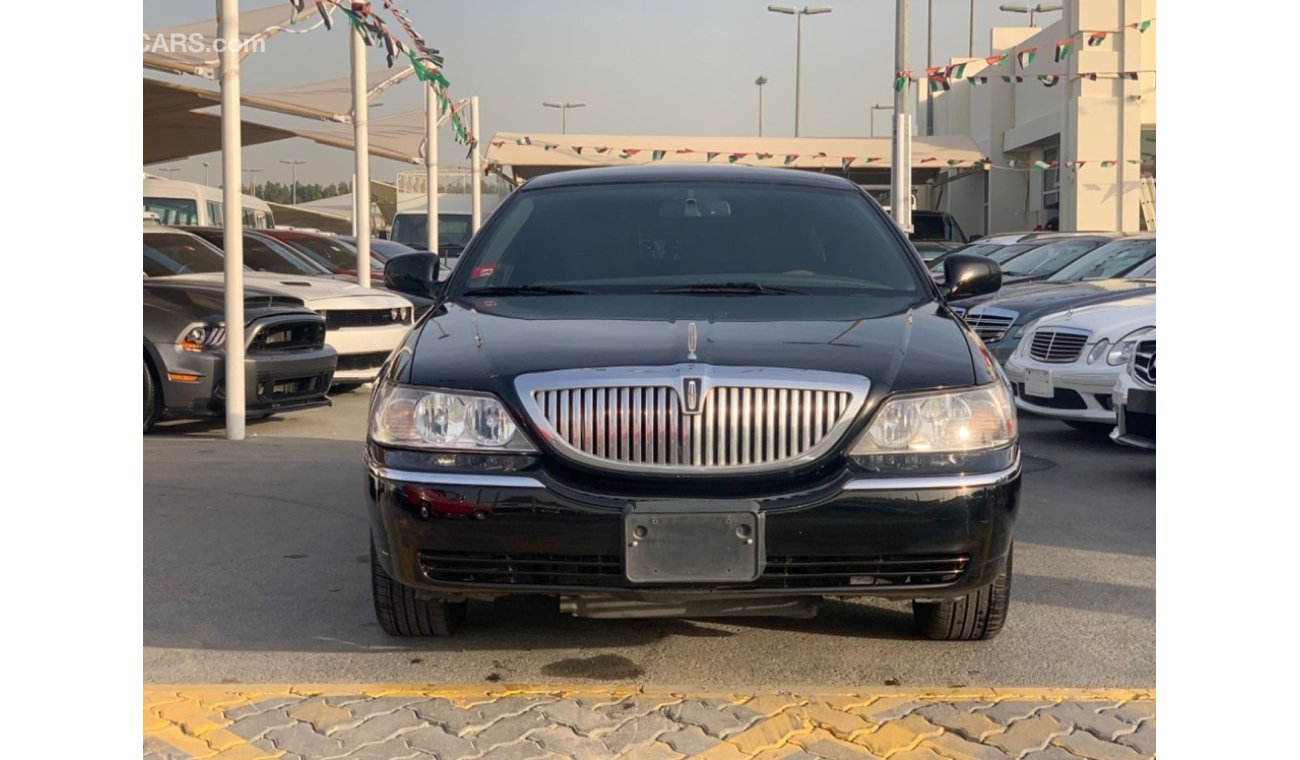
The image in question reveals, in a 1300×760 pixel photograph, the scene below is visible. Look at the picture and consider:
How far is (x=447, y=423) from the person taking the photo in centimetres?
405

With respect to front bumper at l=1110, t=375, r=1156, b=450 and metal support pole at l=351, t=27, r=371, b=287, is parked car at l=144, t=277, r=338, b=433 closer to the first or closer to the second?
metal support pole at l=351, t=27, r=371, b=287

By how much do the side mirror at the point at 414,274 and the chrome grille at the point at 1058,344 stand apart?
5388mm

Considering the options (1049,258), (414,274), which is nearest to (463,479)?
(414,274)

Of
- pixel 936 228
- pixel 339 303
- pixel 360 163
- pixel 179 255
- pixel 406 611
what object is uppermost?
pixel 360 163

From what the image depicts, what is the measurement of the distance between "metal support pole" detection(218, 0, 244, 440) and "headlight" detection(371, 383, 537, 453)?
5526 millimetres

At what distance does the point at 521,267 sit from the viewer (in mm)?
5199

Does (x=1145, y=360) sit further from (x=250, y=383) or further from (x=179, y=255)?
(x=179, y=255)

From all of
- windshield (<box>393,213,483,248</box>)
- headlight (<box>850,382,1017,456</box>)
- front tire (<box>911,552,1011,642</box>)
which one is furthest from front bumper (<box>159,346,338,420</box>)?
windshield (<box>393,213,483,248</box>)

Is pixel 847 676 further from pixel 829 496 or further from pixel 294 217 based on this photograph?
pixel 294 217

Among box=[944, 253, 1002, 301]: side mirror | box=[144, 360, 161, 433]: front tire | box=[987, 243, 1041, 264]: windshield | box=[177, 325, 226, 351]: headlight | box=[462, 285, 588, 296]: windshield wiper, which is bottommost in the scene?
box=[144, 360, 161, 433]: front tire

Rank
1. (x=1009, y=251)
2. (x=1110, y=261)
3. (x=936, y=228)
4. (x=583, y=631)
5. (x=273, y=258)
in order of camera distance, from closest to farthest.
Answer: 1. (x=583, y=631)
2. (x=1110, y=261)
3. (x=273, y=258)
4. (x=1009, y=251)
5. (x=936, y=228)

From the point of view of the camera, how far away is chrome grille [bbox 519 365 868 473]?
155 inches

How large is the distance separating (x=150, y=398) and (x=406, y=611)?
5.67 meters

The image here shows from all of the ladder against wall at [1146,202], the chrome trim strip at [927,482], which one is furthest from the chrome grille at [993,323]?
the ladder against wall at [1146,202]
